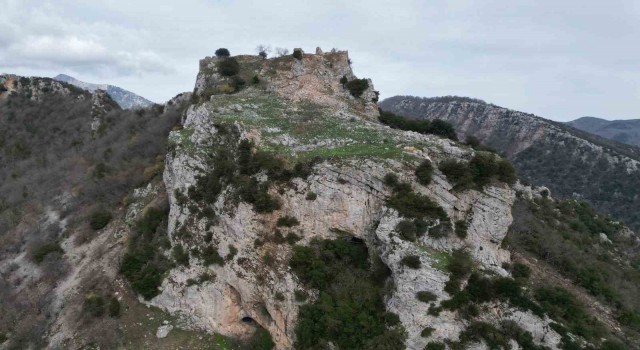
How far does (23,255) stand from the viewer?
3494cm

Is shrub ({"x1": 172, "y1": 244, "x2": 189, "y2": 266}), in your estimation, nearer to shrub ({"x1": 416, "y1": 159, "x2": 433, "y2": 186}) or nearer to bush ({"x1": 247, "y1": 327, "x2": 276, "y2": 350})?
bush ({"x1": 247, "y1": 327, "x2": 276, "y2": 350})

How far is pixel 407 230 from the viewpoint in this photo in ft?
71.7

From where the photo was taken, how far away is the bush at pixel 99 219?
3453 cm

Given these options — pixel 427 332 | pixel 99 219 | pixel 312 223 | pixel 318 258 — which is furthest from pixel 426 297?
pixel 99 219

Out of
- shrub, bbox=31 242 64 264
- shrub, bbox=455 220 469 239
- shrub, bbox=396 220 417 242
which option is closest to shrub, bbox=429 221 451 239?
shrub, bbox=455 220 469 239

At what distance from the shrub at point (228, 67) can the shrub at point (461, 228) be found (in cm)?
3231

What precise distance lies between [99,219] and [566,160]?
9019 cm

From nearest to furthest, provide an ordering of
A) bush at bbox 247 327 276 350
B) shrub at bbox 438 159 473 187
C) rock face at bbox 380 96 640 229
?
1. shrub at bbox 438 159 473 187
2. bush at bbox 247 327 276 350
3. rock face at bbox 380 96 640 229

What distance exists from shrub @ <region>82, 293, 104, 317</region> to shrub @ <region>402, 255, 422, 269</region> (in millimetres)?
20335

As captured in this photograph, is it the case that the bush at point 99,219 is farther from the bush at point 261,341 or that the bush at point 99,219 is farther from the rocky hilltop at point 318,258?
the bush at point 261,341

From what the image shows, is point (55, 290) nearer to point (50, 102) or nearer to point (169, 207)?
point (169, 207)

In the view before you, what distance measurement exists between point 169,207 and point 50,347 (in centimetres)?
1174

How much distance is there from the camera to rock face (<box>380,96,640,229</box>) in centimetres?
7281

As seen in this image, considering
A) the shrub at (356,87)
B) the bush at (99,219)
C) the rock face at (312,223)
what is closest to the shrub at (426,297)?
the rock face at (312,223)
